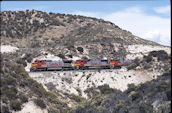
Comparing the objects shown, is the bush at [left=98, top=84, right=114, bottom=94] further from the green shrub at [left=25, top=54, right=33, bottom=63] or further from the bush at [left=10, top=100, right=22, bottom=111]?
the bush at [left=10, top=100, right=22, bottom=111]

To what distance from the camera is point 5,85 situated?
46.4 meters

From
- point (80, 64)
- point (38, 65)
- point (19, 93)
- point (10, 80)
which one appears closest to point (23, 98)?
point (19, 93)

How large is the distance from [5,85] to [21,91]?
261 centimetres

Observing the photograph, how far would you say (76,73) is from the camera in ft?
239

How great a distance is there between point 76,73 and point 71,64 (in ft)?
10.0

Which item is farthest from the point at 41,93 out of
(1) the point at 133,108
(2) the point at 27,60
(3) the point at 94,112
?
(2) the point at 27,60

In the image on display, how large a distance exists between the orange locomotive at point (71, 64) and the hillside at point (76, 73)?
5.17 ft

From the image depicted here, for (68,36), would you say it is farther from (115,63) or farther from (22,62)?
(115,63)

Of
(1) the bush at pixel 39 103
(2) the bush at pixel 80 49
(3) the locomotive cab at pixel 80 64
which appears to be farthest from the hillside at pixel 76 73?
(3) the locomotive cab at pixel 80 64

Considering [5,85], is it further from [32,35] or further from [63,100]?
[32,35]

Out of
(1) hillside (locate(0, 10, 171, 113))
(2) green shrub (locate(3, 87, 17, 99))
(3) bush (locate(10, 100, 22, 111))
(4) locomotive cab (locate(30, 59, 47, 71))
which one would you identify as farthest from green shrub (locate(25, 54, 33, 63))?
(3) bush (locate(10, 100, 22, 111))

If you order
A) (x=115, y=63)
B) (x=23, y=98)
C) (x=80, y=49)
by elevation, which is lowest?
(x=23, y=98)

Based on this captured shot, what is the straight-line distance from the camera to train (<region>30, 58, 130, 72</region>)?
69.2 m

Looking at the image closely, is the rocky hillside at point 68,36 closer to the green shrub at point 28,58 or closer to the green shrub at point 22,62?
the green shrub at point 28,58
